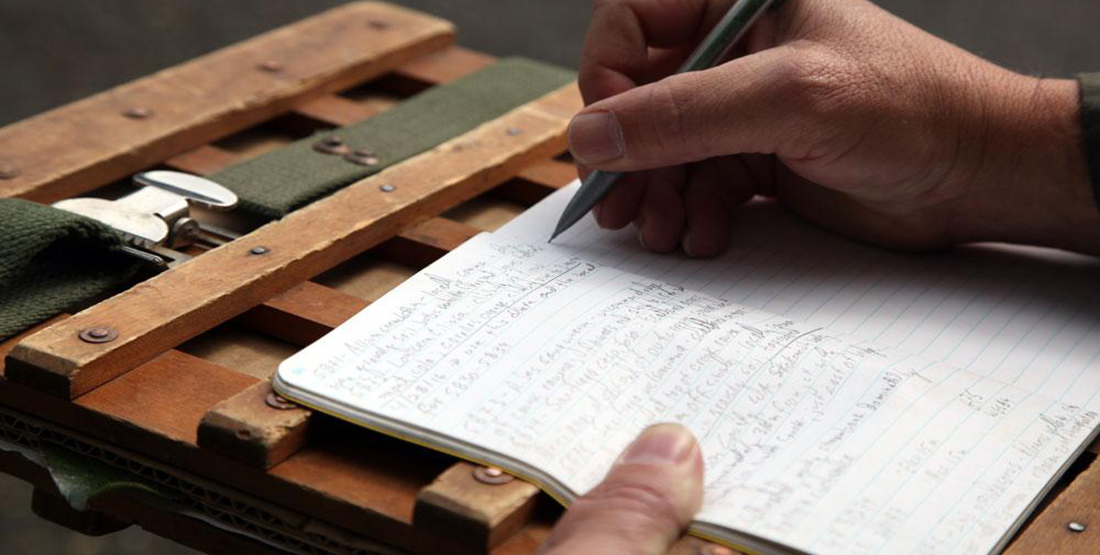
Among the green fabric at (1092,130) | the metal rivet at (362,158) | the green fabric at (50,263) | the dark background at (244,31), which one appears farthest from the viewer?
the dark background at (244,31)

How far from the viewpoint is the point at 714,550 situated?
754 mm

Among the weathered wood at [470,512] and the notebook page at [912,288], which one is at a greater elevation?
the notebook page at [912,288]

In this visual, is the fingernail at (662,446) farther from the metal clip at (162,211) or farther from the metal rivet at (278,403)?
the metal clip at (162,211)

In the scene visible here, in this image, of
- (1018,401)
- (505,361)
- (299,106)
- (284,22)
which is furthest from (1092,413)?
(284,22)

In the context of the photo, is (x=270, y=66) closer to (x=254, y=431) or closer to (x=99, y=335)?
(x=99, y=335)

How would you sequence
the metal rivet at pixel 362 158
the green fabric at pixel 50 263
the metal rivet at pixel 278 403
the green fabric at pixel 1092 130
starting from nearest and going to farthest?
the metal rivet at pixel 278 403
the green fabric at pixel 50 263
the green fabric at pixel 1092 130
the metal rivet at pixel 362 158

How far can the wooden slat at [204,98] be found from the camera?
3.82ft

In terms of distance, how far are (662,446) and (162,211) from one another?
467 mm

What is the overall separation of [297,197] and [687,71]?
32 centimetres

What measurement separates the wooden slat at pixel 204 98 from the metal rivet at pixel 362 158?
0.15 meters

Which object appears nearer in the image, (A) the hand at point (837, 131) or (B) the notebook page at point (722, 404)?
(B) the notebook page at point (722, 404)

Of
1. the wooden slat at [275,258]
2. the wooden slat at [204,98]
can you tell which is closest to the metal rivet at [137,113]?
the wooden slat at [204,98]

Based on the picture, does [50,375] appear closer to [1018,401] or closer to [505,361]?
[505,361]

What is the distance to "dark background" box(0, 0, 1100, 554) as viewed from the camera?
2.89 m
